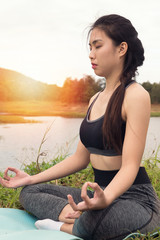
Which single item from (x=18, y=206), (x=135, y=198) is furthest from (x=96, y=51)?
(x=18, y=206)

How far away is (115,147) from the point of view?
213 centimetres

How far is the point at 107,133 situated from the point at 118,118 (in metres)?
0.11

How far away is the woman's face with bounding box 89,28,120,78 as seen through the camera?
218 cm

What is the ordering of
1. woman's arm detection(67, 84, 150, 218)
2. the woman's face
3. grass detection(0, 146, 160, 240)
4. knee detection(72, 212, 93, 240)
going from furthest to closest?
grass detection(0, 146, 160, 240) < the woman's face < knee detection(72, 212, 93, 240) < woman's arm detection(67, 84, 150, 218)

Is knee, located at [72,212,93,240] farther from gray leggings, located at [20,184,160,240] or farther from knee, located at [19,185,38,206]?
knee, located at [19,185,38,206]

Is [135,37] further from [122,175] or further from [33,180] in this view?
[33,180]

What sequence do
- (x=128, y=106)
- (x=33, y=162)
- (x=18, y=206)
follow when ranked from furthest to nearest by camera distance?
1. (x=33, y=162)
2. (x=18, y=206)
3. (x=128, y=106)

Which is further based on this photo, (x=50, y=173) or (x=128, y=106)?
(x=50, y=173)

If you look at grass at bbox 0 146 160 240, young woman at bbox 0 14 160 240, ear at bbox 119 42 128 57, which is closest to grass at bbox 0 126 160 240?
grass at bbox 0 146 160 240

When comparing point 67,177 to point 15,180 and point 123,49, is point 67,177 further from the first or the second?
point 123,49

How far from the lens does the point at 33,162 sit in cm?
412

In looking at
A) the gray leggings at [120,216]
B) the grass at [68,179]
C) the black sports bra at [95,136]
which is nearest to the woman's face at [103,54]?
the black sports bra at [95,136]

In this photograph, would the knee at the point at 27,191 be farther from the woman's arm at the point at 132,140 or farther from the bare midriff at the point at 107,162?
the woman's arm at the point at 132,140

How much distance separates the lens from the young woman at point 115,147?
2.04 metres
